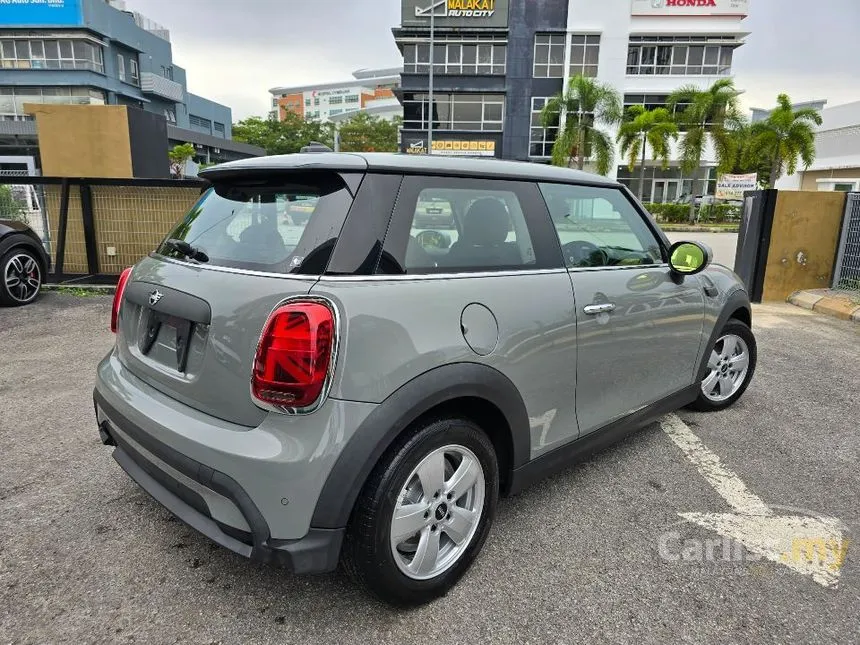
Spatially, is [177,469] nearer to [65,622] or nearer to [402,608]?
[65,622]

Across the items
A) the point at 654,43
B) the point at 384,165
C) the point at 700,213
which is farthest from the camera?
the point at 654,43

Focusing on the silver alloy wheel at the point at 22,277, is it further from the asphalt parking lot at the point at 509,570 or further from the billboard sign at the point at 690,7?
the billboard sign at the point at 690,7

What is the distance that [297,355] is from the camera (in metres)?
1.80

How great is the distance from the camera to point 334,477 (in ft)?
5.96

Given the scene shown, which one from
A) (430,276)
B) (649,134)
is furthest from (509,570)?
(649,134)

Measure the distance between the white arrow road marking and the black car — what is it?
752 cm

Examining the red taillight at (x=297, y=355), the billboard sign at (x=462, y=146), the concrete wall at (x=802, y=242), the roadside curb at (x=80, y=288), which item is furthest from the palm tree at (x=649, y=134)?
the red taillight at (x=297, y=355)

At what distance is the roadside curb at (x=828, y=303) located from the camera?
7492 mm

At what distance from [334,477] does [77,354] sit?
180 inches

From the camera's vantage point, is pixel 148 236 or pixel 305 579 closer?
pixel 305 579

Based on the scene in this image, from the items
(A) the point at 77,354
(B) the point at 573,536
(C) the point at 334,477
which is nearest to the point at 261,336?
(C) the point at 334,477

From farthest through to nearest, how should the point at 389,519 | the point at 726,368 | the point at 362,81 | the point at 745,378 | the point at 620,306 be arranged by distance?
the point at 362,81 < the point at 745,378 < the point at 726,368 < the point at 620,306 < the point at 389,519

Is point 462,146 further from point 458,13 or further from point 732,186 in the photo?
point 732,186

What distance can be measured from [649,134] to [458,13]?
17.5 meters
